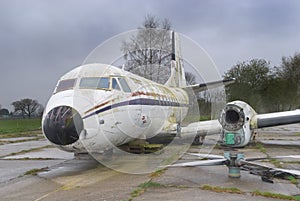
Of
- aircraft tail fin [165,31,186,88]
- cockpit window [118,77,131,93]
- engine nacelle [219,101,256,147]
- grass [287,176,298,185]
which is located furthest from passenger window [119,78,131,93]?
aircraft tail fin [165,31,186,88]

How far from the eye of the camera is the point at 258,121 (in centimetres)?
1221

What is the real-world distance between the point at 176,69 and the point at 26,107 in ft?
229

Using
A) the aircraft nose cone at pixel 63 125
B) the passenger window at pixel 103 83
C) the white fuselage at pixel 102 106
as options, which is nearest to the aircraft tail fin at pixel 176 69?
the white fuselage at pixel 102 106

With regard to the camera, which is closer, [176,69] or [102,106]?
[102,106]

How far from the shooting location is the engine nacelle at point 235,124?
9938mm

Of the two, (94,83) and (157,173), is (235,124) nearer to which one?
(157,173)

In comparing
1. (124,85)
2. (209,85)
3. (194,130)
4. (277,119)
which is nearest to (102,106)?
(124,85)

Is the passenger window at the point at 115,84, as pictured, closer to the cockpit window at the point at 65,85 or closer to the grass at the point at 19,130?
the cockpit window at the point at 65,85

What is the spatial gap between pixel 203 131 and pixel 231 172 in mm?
6068

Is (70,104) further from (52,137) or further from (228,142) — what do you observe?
(228,142)

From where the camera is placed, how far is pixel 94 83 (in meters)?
8.18

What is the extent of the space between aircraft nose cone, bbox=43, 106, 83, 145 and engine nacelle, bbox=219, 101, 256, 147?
16.1 feet

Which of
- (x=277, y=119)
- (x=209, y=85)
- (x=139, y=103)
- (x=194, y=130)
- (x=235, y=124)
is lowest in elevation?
(x=194, y=130)

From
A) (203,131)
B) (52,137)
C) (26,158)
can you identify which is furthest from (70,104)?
(203,131)
